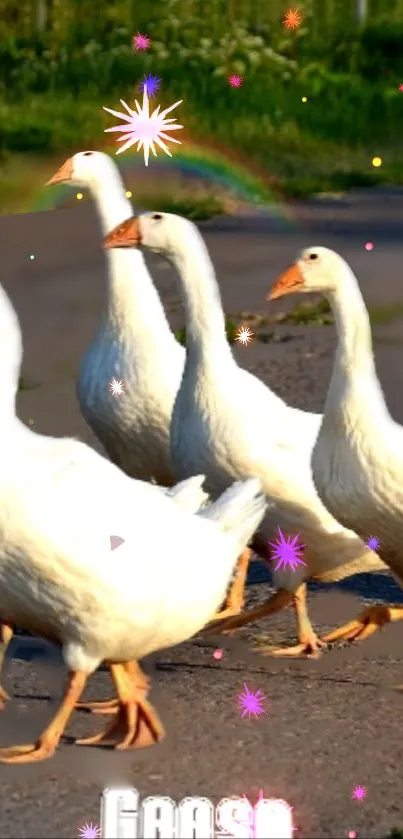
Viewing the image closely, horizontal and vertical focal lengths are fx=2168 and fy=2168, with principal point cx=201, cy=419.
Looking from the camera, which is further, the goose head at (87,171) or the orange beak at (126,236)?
the goose head at (87,171)

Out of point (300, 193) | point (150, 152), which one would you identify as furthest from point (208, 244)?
point (150, 152)

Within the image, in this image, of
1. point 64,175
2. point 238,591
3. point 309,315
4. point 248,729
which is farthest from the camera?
point 309,315

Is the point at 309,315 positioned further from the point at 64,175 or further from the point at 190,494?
the point at 190,494

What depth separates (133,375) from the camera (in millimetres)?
8266

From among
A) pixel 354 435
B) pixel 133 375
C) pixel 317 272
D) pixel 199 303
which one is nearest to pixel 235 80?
pixel 133 375

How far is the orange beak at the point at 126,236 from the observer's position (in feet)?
25.7

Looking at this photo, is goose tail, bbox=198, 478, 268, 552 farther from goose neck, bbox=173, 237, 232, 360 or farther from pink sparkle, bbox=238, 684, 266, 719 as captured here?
goose neck, bbox=173, 237, 232, 360

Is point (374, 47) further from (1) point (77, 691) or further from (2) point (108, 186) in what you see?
(1) point (77, 691)

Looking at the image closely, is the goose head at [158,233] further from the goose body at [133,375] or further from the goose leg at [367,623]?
the goose leg at [367,623]

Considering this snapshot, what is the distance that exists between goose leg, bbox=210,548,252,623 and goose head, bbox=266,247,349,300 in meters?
1.21

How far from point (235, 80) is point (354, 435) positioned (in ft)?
61.7

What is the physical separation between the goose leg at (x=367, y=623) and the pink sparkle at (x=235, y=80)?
1812 centimetres

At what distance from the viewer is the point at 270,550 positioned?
7.71m

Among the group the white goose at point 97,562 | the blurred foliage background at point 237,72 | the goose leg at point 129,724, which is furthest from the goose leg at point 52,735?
the blurred foliage background at point 237,72
